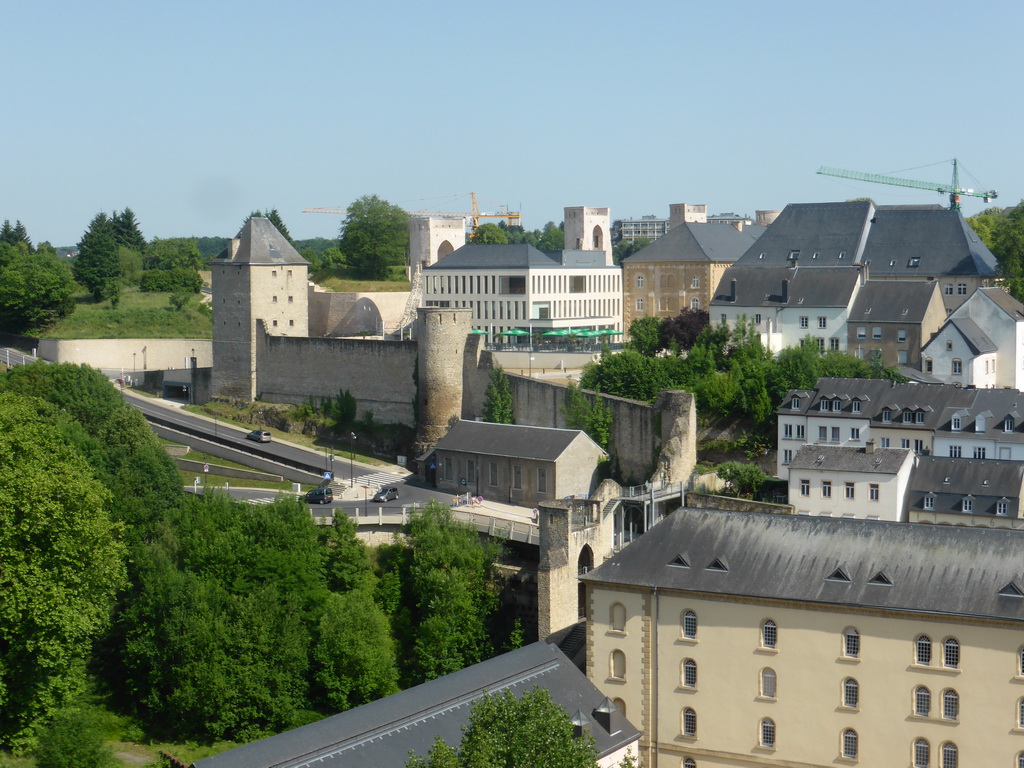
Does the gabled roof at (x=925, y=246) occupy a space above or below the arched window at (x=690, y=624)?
above

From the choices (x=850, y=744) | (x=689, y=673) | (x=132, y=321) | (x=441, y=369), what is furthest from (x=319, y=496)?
(x=132, y=321)

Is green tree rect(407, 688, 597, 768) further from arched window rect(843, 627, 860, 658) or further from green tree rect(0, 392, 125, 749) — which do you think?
green tree rect(0, 392, 125, 749)

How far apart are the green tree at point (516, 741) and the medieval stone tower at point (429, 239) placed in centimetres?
5694

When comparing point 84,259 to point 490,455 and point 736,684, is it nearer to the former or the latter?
point 490,455

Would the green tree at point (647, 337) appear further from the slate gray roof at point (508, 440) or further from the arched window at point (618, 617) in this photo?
the arched window at point (618, 617)

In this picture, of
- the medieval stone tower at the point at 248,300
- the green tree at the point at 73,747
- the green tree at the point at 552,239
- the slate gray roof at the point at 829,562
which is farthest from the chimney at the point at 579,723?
the green tree at the point at 552,239

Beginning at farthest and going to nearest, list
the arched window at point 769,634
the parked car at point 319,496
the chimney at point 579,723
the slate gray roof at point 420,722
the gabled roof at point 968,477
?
the parked car at point 319,496, the gabled roof at point 968,477, the arched window at point 769,634, the chimney at point 579,723, the slate gray roof at point 420,722

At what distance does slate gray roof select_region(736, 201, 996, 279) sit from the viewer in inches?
2213

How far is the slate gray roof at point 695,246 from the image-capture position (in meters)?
64.8

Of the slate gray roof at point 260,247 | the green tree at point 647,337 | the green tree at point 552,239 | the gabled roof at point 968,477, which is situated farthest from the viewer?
the green tree at point 552,239

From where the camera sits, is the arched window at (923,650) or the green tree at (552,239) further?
the green tree at (552,239)

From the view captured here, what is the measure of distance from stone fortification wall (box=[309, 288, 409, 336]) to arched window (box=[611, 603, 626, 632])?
4360 cm

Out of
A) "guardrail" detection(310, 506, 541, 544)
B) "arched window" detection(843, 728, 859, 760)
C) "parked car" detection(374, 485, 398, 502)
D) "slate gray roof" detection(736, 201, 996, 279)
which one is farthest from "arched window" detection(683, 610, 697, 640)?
"slate gray roof" detection(736, 201, 996, 279)

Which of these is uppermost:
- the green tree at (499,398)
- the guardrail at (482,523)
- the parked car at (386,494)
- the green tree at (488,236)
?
the green tree at (488,236)
